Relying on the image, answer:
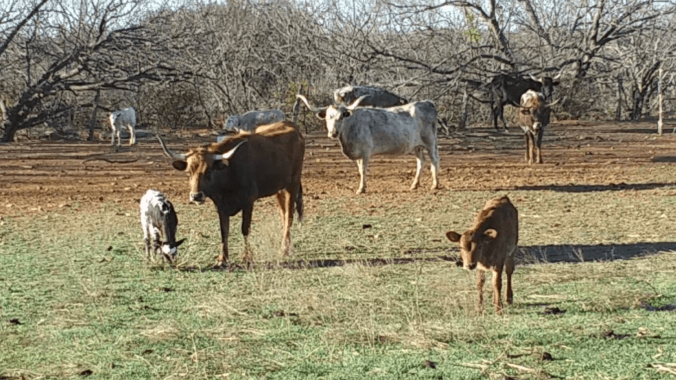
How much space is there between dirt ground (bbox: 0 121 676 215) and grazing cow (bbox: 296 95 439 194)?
1.84 ft

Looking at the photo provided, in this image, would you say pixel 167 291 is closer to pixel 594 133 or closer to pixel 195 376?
pixel 195 376

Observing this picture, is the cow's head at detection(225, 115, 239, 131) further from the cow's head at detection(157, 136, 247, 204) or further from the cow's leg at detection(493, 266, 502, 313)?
the cow's leg at detection(493, 266, 502, 313)

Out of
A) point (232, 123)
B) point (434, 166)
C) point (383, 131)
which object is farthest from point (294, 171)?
point (232, 123)

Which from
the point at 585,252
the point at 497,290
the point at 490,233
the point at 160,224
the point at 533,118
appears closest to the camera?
the point at 490,233

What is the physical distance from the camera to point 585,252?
411 inches

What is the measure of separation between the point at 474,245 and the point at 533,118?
39.6 feet

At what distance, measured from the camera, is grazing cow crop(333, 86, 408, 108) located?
22.5m

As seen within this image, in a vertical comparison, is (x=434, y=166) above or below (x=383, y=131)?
below

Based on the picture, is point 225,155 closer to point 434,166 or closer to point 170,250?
point 170,250

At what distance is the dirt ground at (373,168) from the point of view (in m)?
16.0

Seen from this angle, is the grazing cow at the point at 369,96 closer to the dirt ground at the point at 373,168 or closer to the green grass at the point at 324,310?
the dirt ground at the point at 373,168

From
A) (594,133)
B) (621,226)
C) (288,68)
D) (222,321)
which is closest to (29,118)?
(288,68)

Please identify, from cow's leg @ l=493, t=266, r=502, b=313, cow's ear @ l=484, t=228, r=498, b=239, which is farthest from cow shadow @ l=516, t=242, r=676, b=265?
cow's ear @ l=484, t=228, r=498, b=239

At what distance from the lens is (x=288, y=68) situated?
27.9 metres
